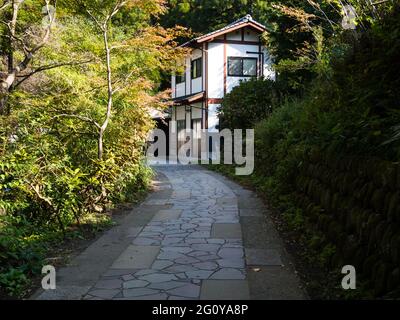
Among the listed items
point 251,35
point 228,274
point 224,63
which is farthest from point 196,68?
point 228,274

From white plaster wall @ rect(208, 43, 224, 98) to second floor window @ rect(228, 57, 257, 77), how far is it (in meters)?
0.61

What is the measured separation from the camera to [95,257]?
6078 millimetres

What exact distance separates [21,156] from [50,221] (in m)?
1.21

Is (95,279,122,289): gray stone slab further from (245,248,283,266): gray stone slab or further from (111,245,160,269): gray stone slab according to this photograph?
(245,248,283,266): gray stone slab

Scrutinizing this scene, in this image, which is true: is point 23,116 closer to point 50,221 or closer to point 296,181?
point 50,221

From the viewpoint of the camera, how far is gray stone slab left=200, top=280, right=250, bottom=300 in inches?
177

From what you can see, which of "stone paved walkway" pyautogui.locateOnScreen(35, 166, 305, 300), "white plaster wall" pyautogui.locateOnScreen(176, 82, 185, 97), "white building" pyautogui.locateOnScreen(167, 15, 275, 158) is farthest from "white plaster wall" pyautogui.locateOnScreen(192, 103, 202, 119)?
"stone paved walkway" pyautogui.locateOnScreen(35, 166, 305, 300)

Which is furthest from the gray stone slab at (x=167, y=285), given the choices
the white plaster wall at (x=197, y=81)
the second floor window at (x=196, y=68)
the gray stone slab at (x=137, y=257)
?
the second floor window at (x=196, y=68)

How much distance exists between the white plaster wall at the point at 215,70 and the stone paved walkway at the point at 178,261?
49.6 feet

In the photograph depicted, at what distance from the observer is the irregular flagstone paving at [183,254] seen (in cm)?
479

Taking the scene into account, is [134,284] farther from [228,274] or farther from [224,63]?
[224,63]

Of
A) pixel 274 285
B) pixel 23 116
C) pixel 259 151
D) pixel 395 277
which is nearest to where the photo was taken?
pixel 395 277
